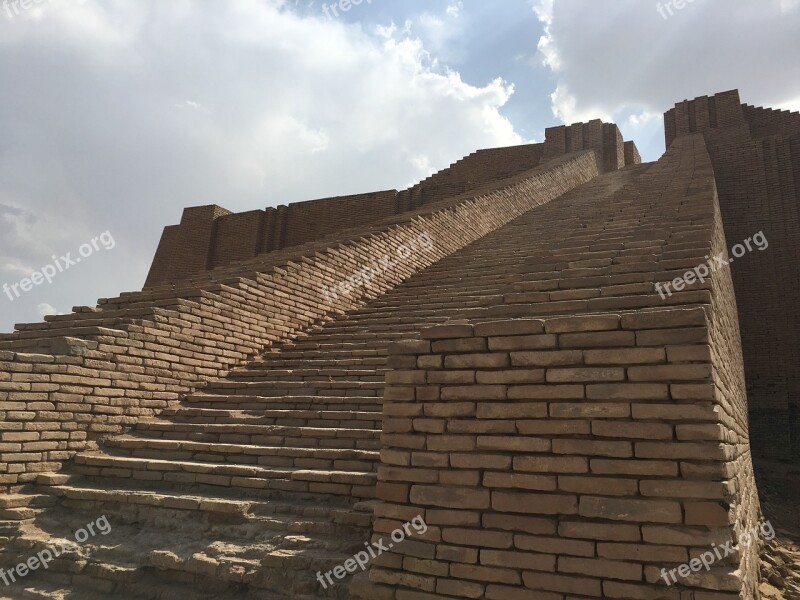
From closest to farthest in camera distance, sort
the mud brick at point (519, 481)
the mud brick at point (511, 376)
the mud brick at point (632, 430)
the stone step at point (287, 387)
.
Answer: the mud brick at point (632, 430) < the mud brick at point (519, 481) < the mud brick at point (511, 376) < the stone step at point (287, 387)

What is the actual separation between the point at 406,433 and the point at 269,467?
1.43 metres

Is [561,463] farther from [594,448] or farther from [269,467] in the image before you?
[269,467]

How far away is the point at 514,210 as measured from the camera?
426 inches

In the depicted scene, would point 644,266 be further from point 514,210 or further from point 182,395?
point 514,210

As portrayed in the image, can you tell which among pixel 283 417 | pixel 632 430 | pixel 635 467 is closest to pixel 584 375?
pixel 632 430

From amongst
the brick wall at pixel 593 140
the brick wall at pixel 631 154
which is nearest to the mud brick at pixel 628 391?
the brick wall at pixel 593 140

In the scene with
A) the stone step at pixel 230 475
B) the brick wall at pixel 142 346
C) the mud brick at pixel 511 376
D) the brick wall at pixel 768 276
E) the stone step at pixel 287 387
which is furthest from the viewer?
the brick wall at pixel 768 276

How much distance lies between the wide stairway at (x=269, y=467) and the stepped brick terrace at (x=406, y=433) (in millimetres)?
15

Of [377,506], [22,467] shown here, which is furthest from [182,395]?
[377,506]

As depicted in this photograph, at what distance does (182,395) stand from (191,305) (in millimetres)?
776

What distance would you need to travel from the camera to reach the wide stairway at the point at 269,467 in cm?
262

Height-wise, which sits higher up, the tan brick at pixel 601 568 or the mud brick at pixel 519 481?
the mud brick at pixel 519 481

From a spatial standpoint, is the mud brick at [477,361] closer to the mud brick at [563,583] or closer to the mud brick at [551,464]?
the mud brick at [551,464]

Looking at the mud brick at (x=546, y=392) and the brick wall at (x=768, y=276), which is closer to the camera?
the mud brick at (x=546, y=392)
